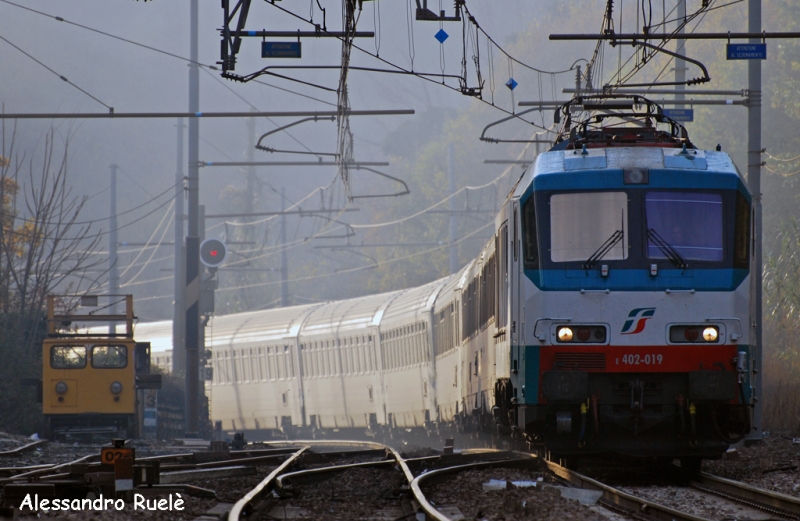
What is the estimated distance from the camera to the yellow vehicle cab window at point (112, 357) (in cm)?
2353

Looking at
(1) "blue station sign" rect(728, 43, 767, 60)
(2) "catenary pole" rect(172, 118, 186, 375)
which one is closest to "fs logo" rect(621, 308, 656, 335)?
(1) "blue station sign" rect(728, 43, 767, 60)

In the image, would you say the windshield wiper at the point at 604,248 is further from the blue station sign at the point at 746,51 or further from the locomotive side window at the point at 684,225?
the blue station sign at the point at 746,51

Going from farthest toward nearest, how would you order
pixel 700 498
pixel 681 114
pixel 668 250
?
pixel 681 114 → pixel 668 250 → pixel 700 498

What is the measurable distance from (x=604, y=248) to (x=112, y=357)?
15.2 metres

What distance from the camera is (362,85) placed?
124250mm

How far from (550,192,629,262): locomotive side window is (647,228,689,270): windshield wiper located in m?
0.25

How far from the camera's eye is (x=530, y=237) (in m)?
11.0

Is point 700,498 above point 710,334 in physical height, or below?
below

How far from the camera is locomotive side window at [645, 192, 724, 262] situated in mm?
10742

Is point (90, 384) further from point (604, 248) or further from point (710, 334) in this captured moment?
point (710, 334)

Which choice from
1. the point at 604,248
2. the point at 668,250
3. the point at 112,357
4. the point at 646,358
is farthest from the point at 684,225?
the point at 112,357

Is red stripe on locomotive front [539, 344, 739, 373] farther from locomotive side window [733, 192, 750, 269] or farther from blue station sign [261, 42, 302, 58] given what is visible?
blue station sign [261, 42, 302, 58]

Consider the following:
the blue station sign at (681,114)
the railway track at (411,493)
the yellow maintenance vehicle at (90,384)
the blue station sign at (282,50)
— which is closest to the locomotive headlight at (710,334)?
the railway track at (411,493)

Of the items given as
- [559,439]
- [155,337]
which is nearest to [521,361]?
[559,439]
